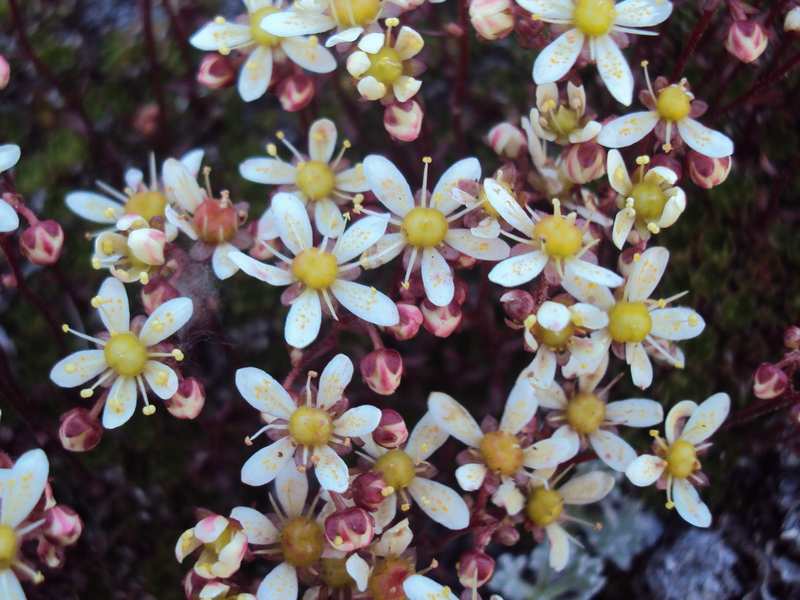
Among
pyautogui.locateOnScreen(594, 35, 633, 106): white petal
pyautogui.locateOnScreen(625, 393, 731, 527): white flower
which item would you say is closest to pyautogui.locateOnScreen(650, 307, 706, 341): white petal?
pyautogui.locateOnScreen(625, 393, 731, 527): white flower

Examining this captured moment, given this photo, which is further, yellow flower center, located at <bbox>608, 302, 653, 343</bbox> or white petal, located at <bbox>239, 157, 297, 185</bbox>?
white petal, located at <bbox>239, 157, 297, 185</bbox>

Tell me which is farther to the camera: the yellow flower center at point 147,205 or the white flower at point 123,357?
the yellow flower center at point 147,205

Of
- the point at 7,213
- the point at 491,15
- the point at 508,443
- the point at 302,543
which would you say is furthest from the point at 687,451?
the point at 7,213

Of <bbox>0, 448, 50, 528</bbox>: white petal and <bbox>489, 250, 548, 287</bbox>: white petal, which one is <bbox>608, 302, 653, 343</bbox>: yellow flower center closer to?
<bbox>489, 250, 548, 287</bbox>: white petal

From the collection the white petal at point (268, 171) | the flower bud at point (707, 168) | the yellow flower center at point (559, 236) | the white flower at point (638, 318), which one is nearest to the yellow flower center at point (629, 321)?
the white flower at point (638, 318)

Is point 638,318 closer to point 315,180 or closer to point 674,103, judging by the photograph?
point 674,103

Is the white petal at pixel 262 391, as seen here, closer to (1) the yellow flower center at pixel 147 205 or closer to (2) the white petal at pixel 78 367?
(2) the white petal at pixel 78 367
